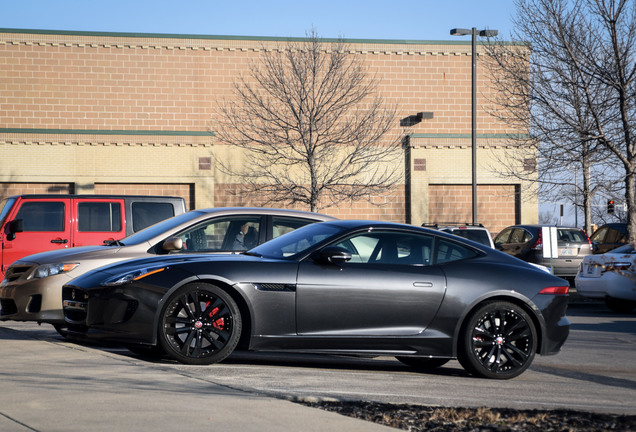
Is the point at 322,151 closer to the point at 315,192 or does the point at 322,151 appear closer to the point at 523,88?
the point at 315,192

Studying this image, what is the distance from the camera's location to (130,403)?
6.21 metres

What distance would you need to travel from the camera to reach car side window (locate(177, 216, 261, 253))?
10.7 m

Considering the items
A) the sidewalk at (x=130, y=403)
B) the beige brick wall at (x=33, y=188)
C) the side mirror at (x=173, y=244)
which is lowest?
the sidewalk at (x=130, y=403)

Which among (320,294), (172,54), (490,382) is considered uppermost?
(172,54)

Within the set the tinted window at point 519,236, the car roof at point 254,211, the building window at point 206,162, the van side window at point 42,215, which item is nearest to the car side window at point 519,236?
the tinted window at point 519,236

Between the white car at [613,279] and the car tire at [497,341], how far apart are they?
31.1 feet

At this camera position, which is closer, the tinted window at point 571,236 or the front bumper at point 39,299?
the front bumper at point 39,299

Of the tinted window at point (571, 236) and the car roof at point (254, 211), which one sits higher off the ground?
the car roof at point (254, 211)

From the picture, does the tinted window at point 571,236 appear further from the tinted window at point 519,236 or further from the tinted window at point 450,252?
the tinted window at point 450,252

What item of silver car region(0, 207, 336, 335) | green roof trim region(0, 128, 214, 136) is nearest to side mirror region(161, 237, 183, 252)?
silver car region(0, 207, 336, 335)

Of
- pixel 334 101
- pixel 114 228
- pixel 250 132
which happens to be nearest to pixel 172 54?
pixel 250 132

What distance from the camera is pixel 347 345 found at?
8.50 meters

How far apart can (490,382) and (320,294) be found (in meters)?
1.75

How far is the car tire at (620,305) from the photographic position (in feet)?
59.3
